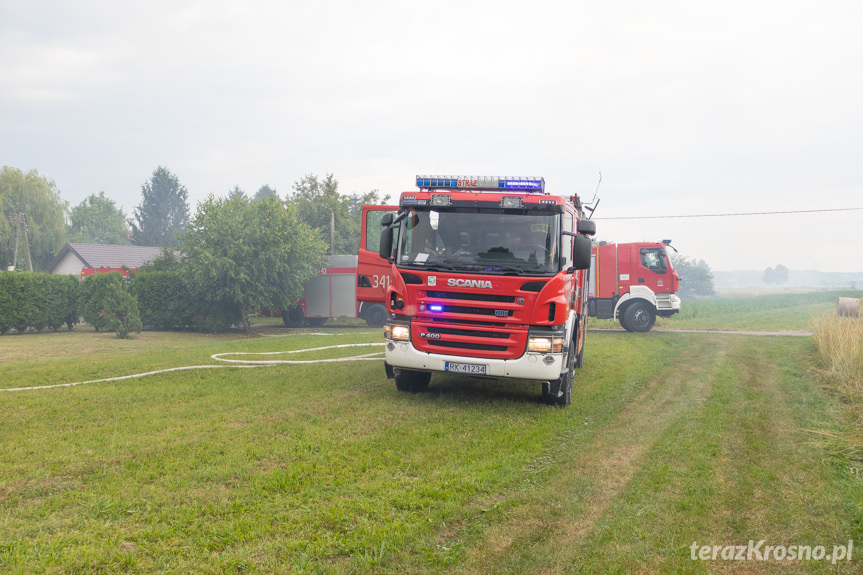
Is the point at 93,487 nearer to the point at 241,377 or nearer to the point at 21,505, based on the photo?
the point at 21,505

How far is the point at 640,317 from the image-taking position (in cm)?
2258

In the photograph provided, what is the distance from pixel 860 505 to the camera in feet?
15.2

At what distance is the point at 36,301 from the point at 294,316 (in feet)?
35.8

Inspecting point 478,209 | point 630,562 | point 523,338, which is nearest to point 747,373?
point 523,338

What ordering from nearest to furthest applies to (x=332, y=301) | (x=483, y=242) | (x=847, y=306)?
(x=483, y=242) < (x=847, y=306) < (x=332, y=301)

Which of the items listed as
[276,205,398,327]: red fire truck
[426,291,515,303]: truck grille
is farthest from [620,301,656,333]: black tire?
[426,291,515,303]: truck grille

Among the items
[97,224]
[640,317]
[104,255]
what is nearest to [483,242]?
[640,317]

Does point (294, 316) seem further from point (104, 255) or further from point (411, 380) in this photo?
point (104, 255)

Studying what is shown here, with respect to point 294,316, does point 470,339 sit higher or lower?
higher

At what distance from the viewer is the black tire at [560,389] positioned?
28.2ft

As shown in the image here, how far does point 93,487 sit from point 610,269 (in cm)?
2033

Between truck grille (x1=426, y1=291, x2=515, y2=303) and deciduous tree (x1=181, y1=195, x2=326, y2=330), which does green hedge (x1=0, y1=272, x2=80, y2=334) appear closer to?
deciduous tree (x1=181, y1=195, x2=326, y2=330)

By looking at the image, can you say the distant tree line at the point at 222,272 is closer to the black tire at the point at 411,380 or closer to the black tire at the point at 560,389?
the black tire at the point at 411,380

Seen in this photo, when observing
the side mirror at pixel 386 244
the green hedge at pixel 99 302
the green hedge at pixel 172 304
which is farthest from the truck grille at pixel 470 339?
the green hedge at pixel 172 304
